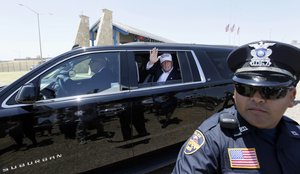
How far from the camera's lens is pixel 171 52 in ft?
11.2

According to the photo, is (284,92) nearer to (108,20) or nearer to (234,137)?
(234,137)

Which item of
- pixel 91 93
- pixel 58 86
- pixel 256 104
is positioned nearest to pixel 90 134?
pixel 91 93

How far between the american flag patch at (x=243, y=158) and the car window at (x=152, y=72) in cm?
190

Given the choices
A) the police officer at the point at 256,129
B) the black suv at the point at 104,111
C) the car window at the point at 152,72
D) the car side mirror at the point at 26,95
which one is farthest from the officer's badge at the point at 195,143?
the car window at the point at 152,72

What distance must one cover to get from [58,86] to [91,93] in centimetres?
36

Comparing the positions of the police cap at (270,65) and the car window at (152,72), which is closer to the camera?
the police cap at (270,65)

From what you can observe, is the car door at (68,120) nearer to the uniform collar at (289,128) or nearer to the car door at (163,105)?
the car door at (163,105)

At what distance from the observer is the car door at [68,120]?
2.23 m

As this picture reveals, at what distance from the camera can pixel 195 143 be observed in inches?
49.3

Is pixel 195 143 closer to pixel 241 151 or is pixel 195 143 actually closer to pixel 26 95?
pixel 241 151

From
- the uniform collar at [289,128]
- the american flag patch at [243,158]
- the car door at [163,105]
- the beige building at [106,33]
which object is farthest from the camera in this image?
the beige building at [106,33]

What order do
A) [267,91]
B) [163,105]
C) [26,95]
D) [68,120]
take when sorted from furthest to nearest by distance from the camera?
[163,105]
[68,120]
[26,95]
[267,91]

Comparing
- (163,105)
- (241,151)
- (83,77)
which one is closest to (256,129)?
(241,151)

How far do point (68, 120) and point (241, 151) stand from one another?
1.77 meters
